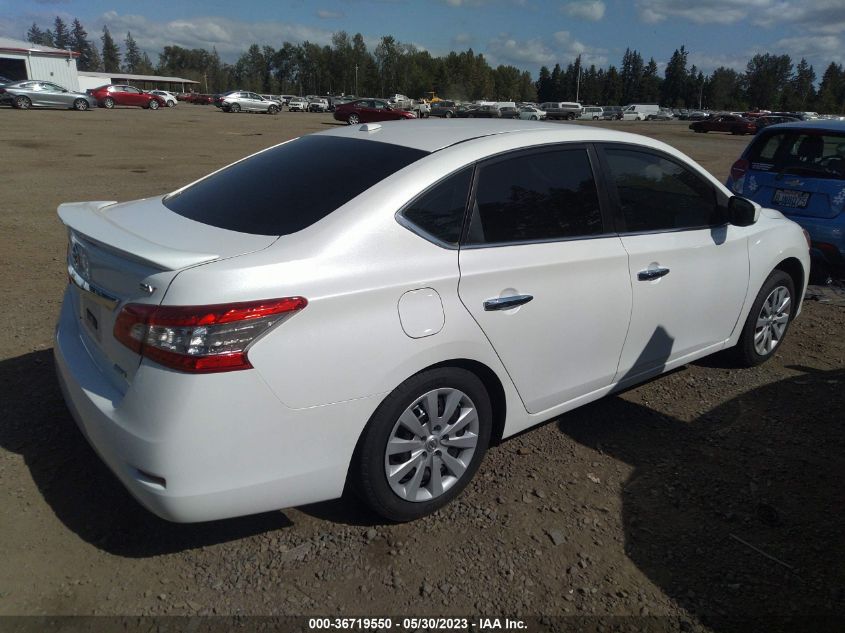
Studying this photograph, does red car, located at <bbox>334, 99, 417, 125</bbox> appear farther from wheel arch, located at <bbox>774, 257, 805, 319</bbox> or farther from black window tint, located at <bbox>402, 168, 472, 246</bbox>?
black window tint, located at <bbox>402, 168, 472, 246</bbox>

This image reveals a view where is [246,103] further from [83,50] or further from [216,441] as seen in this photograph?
[83,50]

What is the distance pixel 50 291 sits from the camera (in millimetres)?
5789

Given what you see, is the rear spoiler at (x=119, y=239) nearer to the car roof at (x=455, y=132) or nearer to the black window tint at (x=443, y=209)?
the black window tint at (x=443, y=209)

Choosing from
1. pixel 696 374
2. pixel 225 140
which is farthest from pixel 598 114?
pixel 696 374

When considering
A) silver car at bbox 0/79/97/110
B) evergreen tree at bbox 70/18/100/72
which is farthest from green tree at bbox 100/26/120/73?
silver car at bbox 0/79/97/110

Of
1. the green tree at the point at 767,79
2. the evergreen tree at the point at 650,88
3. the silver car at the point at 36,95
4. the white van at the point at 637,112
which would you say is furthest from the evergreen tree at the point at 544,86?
the silver car at the point at 36,95

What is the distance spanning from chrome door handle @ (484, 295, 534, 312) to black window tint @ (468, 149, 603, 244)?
0.27 meters

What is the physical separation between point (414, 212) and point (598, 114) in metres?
77.3

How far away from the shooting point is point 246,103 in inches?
1914

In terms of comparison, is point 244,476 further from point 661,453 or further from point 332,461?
point 661,453

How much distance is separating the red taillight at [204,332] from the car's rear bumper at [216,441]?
5 centimetres

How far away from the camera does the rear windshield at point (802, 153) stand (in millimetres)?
6578

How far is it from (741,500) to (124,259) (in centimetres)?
298

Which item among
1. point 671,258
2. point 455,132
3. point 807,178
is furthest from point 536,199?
point 807,178
